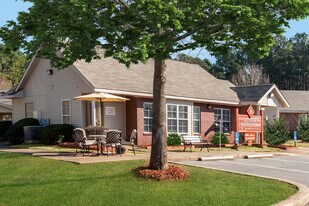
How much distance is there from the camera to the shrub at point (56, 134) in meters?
21.4

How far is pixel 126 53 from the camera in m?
9.30

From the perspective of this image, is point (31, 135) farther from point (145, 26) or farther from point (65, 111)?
point (145, 26)

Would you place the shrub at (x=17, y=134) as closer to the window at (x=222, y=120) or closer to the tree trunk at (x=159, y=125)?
the window at (x=222, y=120)

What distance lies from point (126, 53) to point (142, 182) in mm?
3281

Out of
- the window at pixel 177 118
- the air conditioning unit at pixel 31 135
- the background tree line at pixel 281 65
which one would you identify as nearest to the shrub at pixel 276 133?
the window at pixel 177 118

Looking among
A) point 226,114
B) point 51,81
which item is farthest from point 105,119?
point 226,114

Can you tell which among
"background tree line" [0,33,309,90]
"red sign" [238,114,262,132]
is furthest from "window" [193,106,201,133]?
"background tree line" [0,33,309,90]

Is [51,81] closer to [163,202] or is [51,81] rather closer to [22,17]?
[22,17]

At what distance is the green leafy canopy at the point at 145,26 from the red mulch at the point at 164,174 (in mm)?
3066

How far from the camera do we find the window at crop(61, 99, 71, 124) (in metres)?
23.4

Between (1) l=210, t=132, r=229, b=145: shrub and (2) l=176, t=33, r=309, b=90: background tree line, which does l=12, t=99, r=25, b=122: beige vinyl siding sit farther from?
(2) l=176, t=33, r=309, b=90: background tree line

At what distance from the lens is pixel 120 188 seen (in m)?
9.84

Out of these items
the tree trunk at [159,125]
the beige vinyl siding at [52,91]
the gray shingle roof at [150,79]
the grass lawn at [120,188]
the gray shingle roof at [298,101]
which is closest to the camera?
the grass lawn at [120,188]

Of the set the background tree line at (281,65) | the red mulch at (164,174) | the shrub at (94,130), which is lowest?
the red mulch at (164,174)
